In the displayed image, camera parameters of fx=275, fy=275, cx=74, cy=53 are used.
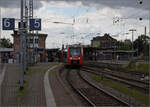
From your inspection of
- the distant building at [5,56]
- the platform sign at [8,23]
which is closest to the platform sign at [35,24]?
the platform sign at [8,23]

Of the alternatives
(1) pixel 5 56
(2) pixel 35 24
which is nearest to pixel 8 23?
(2) pixel 35 24

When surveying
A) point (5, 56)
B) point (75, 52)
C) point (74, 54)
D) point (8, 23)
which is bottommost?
point (5, 56)

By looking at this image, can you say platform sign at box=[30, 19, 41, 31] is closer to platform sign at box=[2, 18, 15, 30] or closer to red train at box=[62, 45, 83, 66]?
platform sign at box=[2, 18, 15, 30]

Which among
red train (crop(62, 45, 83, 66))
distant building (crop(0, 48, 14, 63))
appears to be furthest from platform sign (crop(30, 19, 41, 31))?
distant building (crop(0, 48, 14, 63))

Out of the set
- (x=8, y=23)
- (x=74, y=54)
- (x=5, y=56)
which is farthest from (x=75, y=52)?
(x=5, y=56)

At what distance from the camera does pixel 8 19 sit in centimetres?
1332

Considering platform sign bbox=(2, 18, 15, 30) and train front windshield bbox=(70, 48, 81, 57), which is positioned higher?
platform sign bbox=(2, 18, 15, 30)

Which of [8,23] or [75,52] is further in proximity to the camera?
[75,52]

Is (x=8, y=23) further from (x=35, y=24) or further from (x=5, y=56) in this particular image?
(x=5, y=56)

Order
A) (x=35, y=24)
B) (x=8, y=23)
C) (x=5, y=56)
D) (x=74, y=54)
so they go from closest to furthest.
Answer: (x=8, y=23), (x=35, y=24), (x=74, y=54), (x=5, y=56)

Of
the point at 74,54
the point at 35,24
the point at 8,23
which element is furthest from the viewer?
the point at 74,54

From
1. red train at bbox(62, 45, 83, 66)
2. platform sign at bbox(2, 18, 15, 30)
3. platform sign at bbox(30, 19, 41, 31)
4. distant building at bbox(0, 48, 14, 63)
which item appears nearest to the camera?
platform sign at bbox(2, 18, 15, 30)

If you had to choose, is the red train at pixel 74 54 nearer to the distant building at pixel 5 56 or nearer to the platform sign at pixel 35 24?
the platform sign at pixel 35 24

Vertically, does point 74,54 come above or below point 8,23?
below
